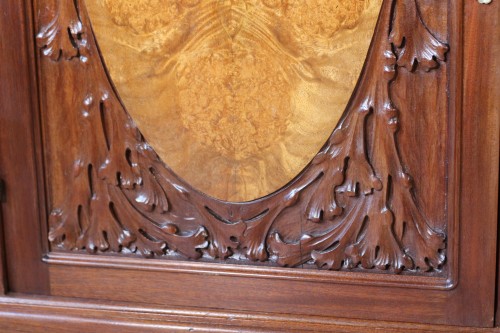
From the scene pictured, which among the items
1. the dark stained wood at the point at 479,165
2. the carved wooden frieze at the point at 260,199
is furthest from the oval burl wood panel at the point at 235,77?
the dark stained wood at the point at 479,165

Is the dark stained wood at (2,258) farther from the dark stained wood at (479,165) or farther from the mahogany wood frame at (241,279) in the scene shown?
the dark stained wood at (479,165)

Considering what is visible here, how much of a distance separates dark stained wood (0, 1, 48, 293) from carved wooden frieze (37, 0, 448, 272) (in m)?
0.02

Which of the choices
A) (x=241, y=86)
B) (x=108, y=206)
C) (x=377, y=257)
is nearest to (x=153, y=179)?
(x=108, y=206)

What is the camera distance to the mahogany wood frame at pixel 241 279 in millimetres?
847

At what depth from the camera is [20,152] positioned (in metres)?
1.00

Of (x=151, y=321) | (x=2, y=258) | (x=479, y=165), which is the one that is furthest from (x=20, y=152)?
(x=479, y=165)

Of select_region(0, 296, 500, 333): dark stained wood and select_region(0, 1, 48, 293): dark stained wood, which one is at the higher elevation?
select_region(0, 1, 48, 293): dark stained wood

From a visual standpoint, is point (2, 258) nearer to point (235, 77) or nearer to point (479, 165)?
point (235, 77)

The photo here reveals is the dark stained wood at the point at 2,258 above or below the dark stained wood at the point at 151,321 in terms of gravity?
above

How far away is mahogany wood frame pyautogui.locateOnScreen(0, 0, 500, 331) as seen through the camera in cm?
85

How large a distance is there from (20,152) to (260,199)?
34cm

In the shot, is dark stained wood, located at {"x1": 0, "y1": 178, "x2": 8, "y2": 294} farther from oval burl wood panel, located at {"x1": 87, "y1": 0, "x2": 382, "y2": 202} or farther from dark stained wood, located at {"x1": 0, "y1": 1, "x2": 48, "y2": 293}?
oval burl wood panel, located at {"x1": 87, "y1": 0, "x2": 382, "y2": 202}

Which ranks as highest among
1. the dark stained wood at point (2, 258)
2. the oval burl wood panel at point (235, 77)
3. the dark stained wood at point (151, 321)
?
the oval burl wood panel at point (235, 77)

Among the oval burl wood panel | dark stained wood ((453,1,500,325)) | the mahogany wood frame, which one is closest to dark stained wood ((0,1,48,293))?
the mahogany wood frame
